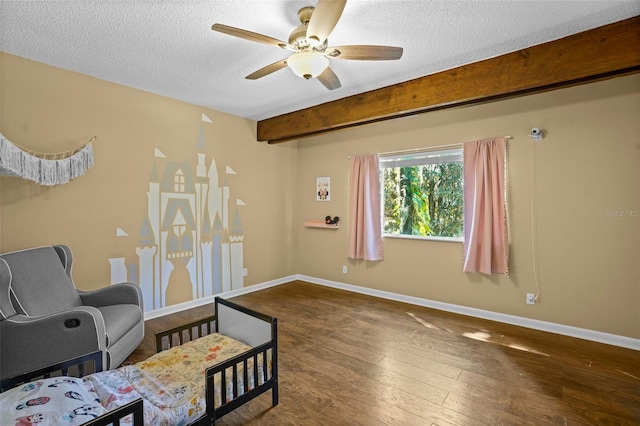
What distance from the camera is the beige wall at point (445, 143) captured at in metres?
2.77

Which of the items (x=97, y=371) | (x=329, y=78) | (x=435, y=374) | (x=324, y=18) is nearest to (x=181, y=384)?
(x=97, y=371)

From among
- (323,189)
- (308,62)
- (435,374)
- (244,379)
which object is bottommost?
(435,374)

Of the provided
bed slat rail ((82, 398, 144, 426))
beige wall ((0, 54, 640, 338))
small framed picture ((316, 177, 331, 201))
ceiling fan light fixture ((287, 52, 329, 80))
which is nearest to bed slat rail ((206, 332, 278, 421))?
bed slat rail ((82, 398, 144, 426))

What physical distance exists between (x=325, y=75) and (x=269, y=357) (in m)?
2.19

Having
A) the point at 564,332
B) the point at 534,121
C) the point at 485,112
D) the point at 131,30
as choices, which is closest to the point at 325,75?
the point at 131,30

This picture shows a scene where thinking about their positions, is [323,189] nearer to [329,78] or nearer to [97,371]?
[329,78]

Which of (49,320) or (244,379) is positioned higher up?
(49,320)

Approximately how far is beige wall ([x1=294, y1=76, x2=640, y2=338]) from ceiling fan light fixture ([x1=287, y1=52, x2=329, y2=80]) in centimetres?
229

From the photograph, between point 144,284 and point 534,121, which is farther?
point 144,284

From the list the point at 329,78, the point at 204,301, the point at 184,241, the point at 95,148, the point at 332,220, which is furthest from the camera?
the point at 332,220

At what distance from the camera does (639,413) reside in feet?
6.26

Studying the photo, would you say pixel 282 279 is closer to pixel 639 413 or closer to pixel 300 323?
pixel 300 323

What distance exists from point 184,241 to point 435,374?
3.23 meters

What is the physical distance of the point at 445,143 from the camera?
3793 mm
